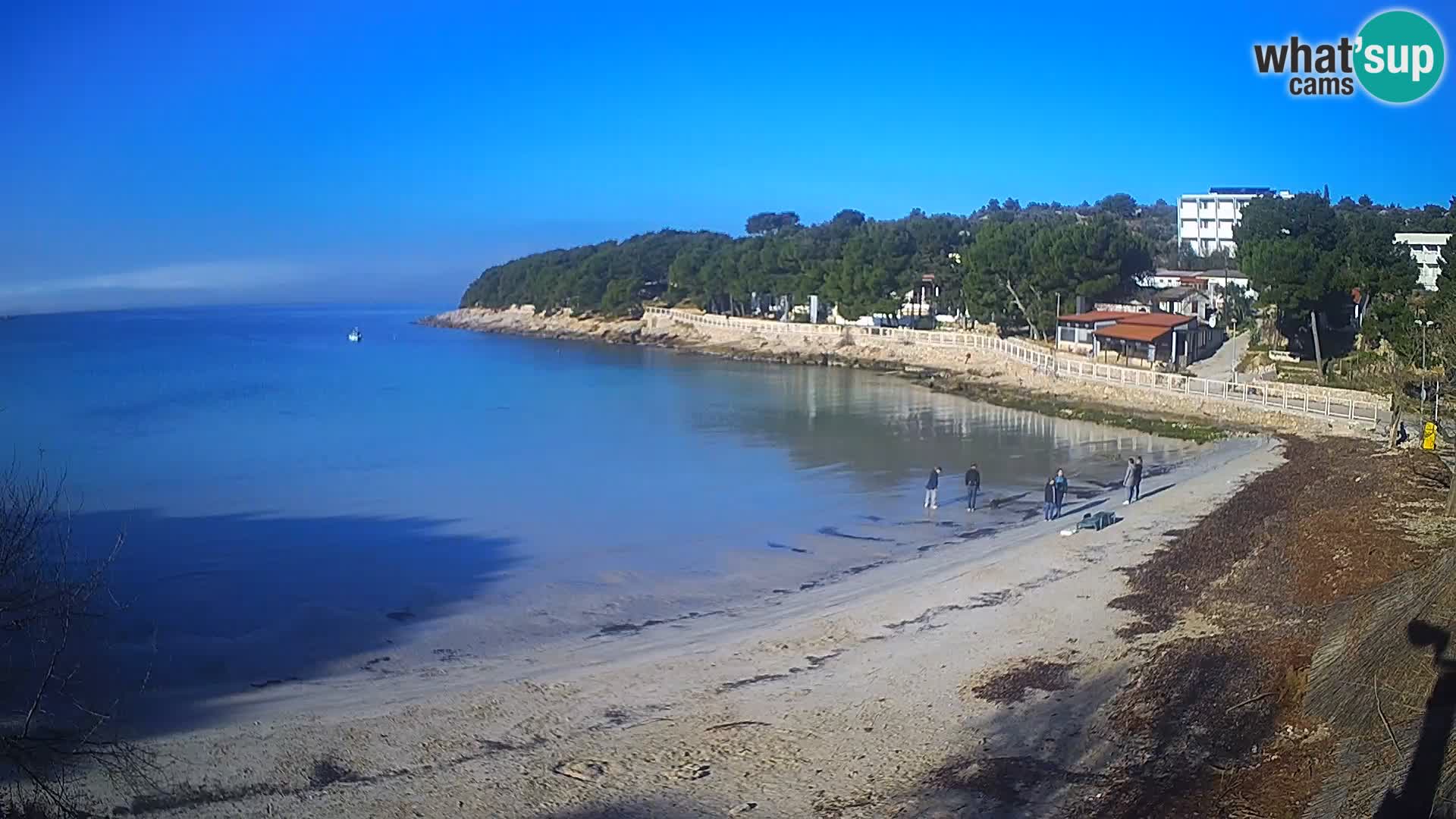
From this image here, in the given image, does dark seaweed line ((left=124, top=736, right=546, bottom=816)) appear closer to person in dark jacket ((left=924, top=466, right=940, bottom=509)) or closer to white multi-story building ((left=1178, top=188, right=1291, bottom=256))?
person in dark jacket ((left=924, top=466, right=940, bottom=509))

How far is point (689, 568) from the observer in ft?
61.3

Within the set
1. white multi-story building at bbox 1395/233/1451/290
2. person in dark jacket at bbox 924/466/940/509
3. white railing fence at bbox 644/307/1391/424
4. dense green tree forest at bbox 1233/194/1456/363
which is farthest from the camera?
white multi-story building at bbox 1395/233/1451/290

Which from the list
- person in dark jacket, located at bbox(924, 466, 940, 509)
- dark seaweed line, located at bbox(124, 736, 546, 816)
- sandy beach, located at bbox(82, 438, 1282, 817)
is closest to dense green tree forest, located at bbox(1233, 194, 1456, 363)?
person in dark jacket, located at bbox(924, 466, 940, 509)

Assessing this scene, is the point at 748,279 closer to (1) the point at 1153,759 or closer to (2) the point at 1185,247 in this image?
(2) the point at 1185,247

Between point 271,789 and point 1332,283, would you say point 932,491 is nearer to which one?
point 271,789

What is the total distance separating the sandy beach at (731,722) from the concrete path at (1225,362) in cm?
2978

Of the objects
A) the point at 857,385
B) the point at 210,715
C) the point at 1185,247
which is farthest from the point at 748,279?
the point at 210,715

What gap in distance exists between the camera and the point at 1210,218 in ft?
353

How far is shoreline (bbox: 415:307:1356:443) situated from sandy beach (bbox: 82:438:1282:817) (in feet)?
66.4

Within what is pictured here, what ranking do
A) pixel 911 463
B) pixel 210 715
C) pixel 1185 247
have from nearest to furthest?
pixel 210 715, pixel 911 463, pixel 1185 247

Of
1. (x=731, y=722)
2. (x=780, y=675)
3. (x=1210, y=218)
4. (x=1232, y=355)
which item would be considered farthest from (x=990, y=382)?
(x=1210, y=218)

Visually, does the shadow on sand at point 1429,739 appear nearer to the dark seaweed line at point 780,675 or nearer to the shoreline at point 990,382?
the dark seaweed line at point 780,675

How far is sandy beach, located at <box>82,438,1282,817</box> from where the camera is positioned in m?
9.23

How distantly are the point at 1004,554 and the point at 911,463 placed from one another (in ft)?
37.8
